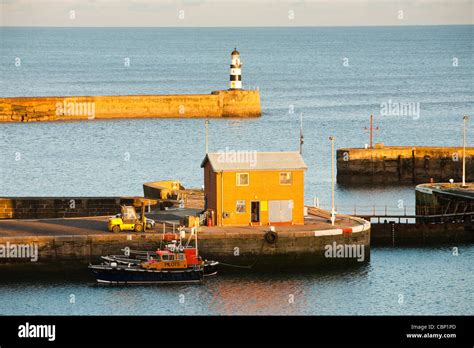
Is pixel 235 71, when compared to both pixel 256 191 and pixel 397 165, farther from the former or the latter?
pixel 256 191

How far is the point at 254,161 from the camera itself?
2744 inches

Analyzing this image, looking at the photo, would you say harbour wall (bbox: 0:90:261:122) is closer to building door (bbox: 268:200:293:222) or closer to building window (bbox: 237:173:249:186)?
building window (bbox: 237:173:249:186)

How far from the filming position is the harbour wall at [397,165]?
9981 cm

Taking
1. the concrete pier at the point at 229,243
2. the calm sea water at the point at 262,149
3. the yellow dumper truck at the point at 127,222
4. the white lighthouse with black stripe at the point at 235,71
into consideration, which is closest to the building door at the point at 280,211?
the concrete pier at the point at 229,243

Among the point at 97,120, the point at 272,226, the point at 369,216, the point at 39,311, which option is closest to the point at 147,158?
the point at 97,120

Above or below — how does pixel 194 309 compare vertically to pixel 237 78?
below

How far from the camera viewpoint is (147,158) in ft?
379

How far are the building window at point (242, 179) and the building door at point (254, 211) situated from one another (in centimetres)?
103

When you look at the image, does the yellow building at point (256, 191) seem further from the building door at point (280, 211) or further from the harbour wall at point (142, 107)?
the harbour wall at point (142, 107)

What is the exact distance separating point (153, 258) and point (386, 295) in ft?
33.6

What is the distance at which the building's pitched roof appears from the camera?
227 ft

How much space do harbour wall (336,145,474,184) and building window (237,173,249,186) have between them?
3163 centimetres

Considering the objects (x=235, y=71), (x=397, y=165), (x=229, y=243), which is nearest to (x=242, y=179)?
(x=229, y=243)

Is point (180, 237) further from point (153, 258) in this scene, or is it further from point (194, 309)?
point (194, 309)
